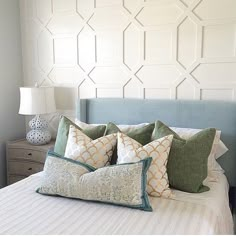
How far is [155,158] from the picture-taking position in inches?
71.1

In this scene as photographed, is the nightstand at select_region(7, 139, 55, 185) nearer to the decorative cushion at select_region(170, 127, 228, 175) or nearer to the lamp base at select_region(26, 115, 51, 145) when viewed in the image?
the lamp base at select_region(26, 115, 51, 145)

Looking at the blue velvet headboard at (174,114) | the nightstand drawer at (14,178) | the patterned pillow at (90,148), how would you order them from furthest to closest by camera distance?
the nightstand drawer at (14,178), the blue velvet headboard at (174,114), the patterned pillow at (90,148)

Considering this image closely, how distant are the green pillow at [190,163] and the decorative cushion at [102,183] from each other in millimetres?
274

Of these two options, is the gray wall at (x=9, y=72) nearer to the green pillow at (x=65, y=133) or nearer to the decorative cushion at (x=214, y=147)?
the green pillow at (x=65, y=133)

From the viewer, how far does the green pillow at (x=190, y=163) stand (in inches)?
73.5

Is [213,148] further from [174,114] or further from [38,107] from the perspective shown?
[38,107]

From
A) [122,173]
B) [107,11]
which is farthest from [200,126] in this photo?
[107,11]

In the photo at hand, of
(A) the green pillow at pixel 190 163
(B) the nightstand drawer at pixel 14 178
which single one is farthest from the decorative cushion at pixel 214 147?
(B) the nightstand drawer at pixel 14 178

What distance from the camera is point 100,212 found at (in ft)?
5.26

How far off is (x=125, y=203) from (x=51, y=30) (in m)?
2.11

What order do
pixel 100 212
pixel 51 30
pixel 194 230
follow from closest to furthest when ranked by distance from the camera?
pixel 194 230 < pixel 100 212 < pixel 51 30

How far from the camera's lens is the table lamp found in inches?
110

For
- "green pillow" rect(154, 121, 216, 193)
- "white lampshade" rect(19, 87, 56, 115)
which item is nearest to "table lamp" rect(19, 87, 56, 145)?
"white lampshade" rect(19, 87, 56, 115)

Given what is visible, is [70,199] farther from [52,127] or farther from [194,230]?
[52,127]
